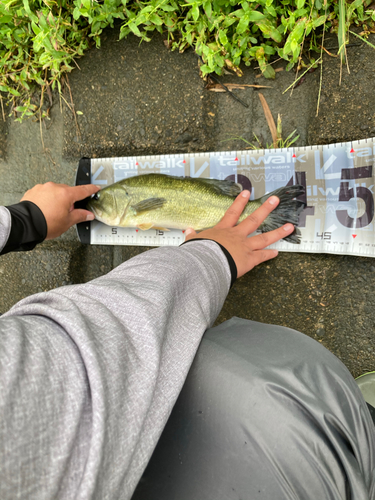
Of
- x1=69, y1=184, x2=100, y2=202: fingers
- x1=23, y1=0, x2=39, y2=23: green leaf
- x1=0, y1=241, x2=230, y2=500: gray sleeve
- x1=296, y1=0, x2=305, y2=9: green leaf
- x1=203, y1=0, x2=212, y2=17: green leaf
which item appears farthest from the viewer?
x1=69, y1=184, x2=100, y2=202: fingers

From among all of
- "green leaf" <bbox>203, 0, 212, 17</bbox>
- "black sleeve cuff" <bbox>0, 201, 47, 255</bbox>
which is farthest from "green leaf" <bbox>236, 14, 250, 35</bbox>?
"black sleeve cuff" <bbox>0, 201, 47, 255</bbox>

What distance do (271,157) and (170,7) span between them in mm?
1071

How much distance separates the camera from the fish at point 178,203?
199 centimetres

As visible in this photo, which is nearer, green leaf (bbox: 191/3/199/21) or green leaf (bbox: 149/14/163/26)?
green leaf (bbox: 191/3/199/21)

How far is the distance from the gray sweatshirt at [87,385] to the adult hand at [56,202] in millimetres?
1110

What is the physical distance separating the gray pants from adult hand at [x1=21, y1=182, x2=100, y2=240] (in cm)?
137

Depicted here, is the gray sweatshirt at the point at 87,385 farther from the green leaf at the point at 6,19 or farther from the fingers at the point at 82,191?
the green leaf at the point at 6,19

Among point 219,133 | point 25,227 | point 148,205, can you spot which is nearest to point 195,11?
point 219,133

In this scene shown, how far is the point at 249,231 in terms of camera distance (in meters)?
1.94

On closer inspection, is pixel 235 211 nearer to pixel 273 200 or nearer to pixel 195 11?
pixel 273 200

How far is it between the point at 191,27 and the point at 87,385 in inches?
81.5

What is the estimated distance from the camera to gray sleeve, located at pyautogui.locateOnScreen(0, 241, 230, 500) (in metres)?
0.61

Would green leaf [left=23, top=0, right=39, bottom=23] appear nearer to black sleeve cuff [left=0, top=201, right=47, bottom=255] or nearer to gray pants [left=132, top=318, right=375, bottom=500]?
black sleeve cuff [left=0, top=201, right=47, bottom=255]

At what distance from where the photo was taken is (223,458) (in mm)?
935
